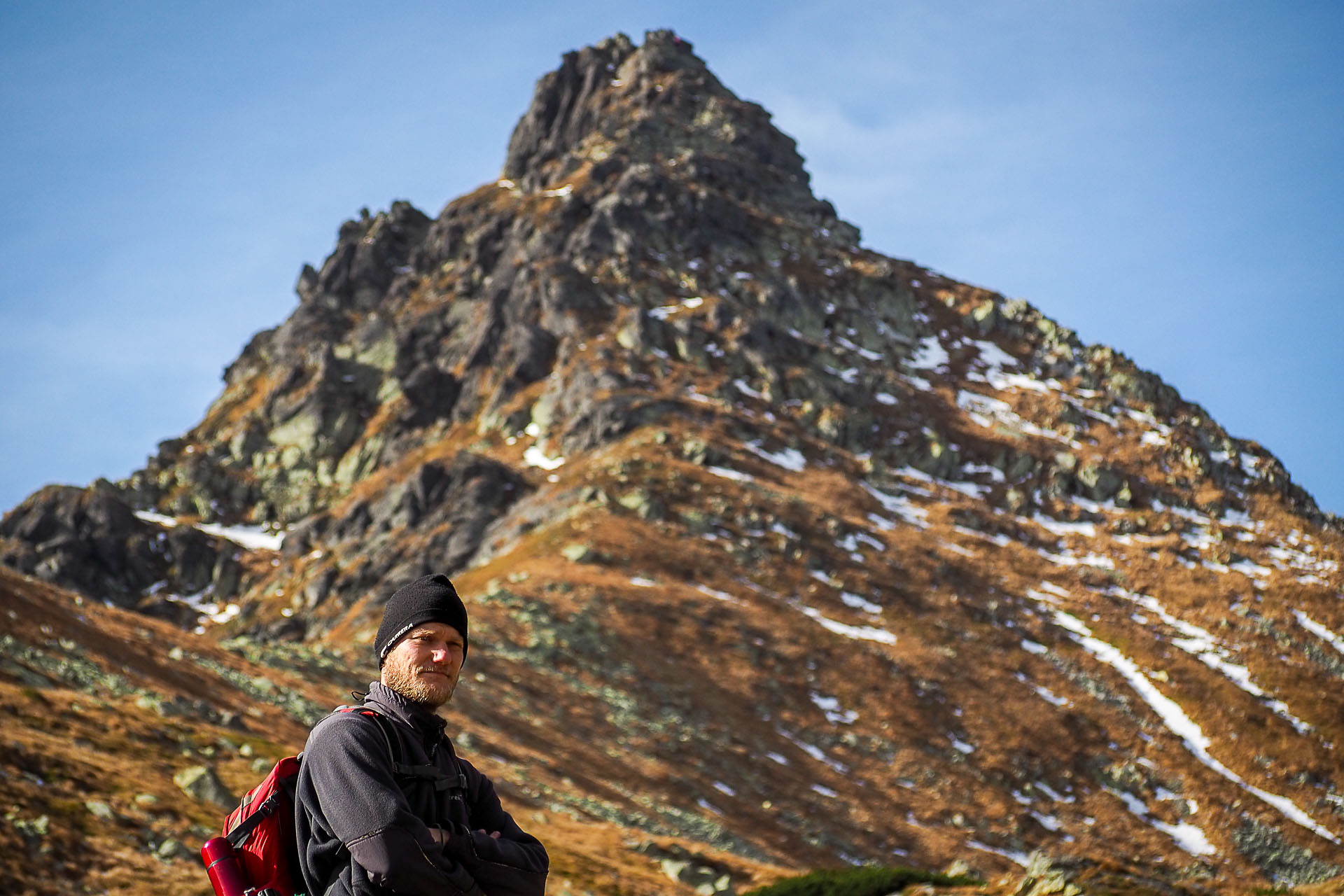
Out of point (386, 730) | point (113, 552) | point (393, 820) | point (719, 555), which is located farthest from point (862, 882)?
point (113, 552)

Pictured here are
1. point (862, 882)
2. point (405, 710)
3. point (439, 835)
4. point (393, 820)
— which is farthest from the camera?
point (862, 882)

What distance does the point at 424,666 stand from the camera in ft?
16.9

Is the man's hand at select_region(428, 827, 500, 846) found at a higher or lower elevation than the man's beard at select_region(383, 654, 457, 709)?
lower

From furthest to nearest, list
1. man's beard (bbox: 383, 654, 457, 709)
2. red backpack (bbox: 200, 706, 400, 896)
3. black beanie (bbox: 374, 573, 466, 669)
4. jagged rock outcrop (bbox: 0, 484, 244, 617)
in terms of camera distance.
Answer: jagged rock outcrop (bbox: 0, 484, 244, 617), black beanie (bbox: 374, 573, 466, 669), man's beard (bbox: 383, 654, 457, 709), red backpack (bbox: 200, 706, 400, 896)

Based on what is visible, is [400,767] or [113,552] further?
[113,552]

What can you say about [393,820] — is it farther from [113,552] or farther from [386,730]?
[113,552]

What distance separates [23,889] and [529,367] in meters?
101

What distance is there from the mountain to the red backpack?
12.7m

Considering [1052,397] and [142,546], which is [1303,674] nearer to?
[1052,397]

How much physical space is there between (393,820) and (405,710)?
0.66 meters

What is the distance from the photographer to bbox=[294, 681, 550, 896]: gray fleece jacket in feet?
14.6

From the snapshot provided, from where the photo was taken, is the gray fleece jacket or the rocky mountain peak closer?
the gray fleece jacket

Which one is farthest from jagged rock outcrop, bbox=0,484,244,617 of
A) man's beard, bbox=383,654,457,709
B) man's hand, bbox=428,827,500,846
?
man's hand, bbox=428,827,500,846

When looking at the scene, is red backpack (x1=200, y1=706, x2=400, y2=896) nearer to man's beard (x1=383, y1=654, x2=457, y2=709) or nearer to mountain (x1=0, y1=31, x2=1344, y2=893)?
man's beard (x1=383, y1=654, x2=457, y2=709)
